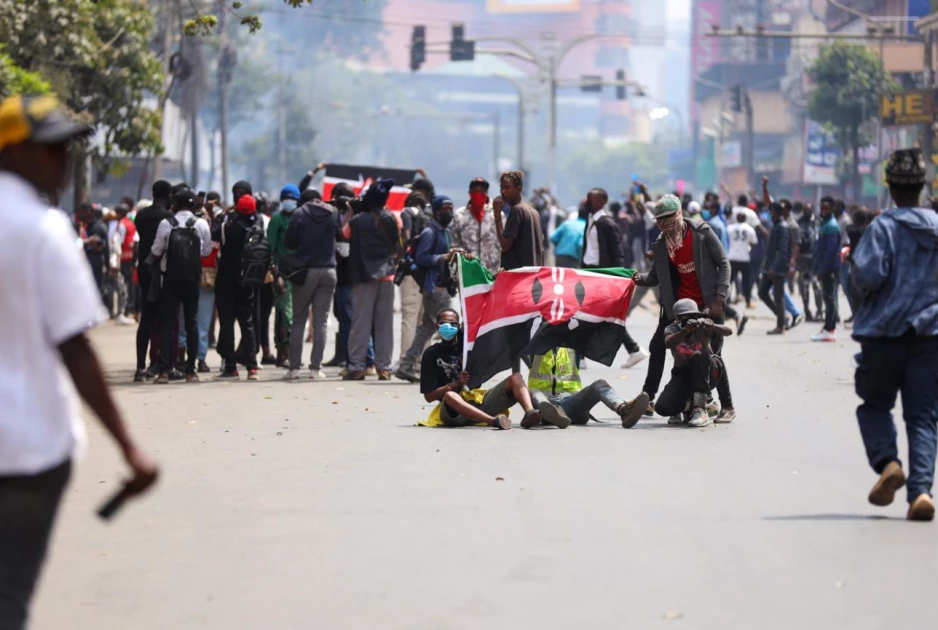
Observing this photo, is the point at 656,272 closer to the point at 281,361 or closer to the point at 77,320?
the point at 281,361

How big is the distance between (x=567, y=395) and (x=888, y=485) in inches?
190

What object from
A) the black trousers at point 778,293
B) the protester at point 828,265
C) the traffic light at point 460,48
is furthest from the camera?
the traffic light at point 460,48

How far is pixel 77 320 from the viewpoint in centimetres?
447

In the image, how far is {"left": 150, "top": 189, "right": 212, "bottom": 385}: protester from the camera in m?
16.0

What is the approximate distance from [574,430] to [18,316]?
808 centimetres

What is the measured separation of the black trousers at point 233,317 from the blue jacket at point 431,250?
68.8 inches

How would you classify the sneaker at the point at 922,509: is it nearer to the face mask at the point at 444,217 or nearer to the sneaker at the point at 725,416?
the sneaker at the point at 725,416

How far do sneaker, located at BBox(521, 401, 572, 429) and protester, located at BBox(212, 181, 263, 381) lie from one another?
5.39 meters

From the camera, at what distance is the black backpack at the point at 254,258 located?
16.7 meters

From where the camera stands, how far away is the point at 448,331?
12547mm

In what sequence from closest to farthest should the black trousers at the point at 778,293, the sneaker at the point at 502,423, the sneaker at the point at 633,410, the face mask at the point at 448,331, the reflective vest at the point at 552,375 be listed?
1. the sneaker at the point at 633,410
2. the sneaker at the point at 502,423
3. the face mask at the point at 448,331
4. the reflective vest at the point at 552,375
5. the black trousers at the point at 778,293

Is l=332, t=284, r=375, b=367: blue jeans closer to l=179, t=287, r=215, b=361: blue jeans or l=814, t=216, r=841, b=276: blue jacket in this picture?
l=179, t=287, r=215, b=361: blue jeans

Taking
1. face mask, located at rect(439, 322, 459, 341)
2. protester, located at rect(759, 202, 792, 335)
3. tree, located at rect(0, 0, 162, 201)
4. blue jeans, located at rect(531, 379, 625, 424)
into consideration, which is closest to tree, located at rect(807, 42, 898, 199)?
tree, located at rect(0, 0, 162, 201)

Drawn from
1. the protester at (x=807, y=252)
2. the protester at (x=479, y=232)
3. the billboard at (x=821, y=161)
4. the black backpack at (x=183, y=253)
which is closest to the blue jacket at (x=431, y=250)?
the protester at (x=479, y=232)
